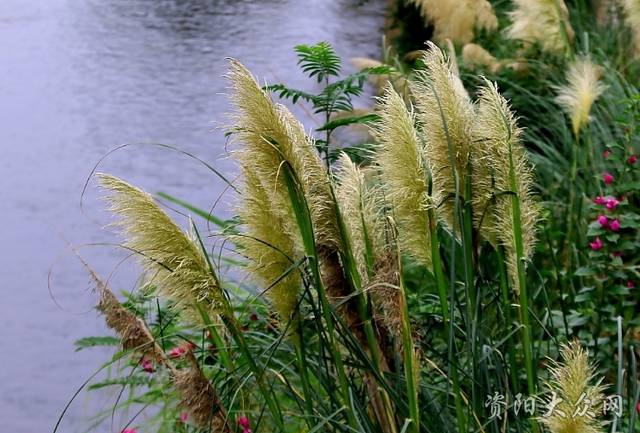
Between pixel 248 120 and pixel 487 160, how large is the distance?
447mm

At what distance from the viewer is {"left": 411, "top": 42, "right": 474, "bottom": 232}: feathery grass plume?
1.78 metres

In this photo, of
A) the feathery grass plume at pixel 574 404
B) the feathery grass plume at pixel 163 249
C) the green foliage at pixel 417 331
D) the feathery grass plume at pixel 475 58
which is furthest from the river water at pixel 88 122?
the feathery grass plume at pixel 475 58

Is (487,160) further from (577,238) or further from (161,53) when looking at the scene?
(161,53)

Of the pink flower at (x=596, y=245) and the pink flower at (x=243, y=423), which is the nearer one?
the pink flower at (x=243, y=423)

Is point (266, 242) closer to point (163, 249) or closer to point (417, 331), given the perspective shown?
point (163, 249)

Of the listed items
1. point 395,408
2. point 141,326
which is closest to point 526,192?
point 395,408

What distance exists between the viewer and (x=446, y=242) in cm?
331

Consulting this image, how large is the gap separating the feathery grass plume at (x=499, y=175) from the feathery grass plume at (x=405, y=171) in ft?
0.45

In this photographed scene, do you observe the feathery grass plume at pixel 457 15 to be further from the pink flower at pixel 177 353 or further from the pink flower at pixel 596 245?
the pink flower at pixel 177 353

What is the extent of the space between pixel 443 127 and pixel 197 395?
584 millimetres

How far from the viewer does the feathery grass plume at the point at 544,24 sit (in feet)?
17.0

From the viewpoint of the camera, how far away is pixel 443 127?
1.78 m

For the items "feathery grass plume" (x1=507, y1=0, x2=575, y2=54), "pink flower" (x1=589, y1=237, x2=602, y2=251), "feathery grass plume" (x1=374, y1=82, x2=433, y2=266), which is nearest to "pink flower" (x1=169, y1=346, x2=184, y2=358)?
"feathery grass plume" (x1=374, y1=82, x2=433, y2=266)

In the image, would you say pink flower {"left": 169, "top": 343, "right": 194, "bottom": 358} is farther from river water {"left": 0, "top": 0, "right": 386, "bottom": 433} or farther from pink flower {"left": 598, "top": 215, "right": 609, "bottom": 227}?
pink flower {"left": 598, "top": 215, "right": 609, "bottom": 227}
